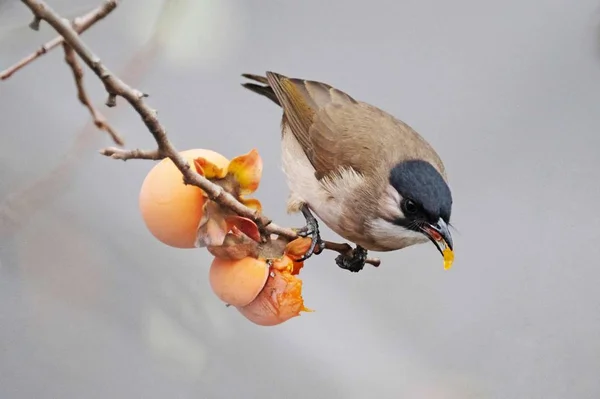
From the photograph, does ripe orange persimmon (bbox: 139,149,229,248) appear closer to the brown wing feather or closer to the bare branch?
the bare branch

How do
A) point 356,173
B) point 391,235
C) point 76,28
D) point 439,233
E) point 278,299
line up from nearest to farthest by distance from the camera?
point 76,28 → point 278,299 → point 439,233 → point 391,235 → point 356,173

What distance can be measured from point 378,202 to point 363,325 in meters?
0.78

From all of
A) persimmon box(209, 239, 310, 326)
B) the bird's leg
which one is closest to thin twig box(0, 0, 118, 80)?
persimmon box(209, 239, 310, 326)

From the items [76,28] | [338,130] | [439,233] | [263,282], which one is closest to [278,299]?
[263,282]

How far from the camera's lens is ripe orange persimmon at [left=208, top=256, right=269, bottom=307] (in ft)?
3.86

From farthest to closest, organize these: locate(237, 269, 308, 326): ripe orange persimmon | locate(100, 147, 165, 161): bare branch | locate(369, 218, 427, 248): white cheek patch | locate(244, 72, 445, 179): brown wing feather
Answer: locate(244, 72, 445, 179): brown wing feather < locate(369, 218, 427, 248): white cheek patch < locate(237, 269, 308, 326): ripe orange persimmon < locate(100, 147, 165, 161): bare branch

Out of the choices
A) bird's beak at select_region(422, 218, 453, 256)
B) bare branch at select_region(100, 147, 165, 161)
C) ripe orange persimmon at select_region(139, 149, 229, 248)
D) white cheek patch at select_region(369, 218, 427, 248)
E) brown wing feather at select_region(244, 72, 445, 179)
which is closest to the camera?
bare branch at select_region(100, 147, 165, 161)

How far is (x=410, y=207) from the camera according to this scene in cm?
157

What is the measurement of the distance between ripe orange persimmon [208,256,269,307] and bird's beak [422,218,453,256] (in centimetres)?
43

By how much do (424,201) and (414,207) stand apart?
40 millimetres

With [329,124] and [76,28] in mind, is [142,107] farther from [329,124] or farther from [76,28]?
[329,124]

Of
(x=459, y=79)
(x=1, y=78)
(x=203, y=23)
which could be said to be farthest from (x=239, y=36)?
(x=1, y=78)

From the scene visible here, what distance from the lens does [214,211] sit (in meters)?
1.11

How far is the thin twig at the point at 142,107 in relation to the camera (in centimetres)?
75
